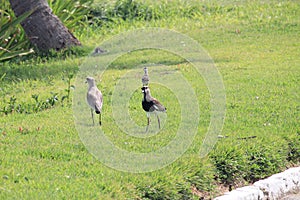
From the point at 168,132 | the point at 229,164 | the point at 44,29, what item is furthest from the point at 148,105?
the point at 44,29

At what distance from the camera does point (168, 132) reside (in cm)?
736

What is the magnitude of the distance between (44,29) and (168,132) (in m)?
5.84

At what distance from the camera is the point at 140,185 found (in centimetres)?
584

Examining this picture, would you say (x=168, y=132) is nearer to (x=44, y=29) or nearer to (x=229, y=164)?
(x=229, y=164)

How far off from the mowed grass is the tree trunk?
1.93 feet

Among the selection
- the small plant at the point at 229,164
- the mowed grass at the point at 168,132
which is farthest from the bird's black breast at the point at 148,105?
the small plant at the point at 229,164

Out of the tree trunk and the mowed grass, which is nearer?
the mowed grass

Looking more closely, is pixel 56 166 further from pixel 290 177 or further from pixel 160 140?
pixel 290 177

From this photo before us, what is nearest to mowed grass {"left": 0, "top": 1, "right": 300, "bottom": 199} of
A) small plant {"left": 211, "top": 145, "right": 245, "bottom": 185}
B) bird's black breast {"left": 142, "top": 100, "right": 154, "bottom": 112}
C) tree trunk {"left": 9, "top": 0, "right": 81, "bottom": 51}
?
small plant {"left": 211, "top": 145, "right": 245, "bottom": 185}

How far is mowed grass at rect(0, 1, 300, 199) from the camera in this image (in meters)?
5.89

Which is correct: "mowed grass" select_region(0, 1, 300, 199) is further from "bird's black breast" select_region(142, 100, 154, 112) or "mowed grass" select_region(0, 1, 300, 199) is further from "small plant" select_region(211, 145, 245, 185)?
"bird's black breast" select_region(142, 100, 154, 112)

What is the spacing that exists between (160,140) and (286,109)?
2.02 metres

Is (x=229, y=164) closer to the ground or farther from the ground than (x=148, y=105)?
closer to the ground

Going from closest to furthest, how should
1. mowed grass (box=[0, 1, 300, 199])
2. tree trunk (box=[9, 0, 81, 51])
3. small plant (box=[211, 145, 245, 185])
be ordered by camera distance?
mowed grass (box=[0, 1, 300, 199]), small plant (box=[211, 145, 245, 185]), tree trunk (box=[9, 0, 81, 51])
